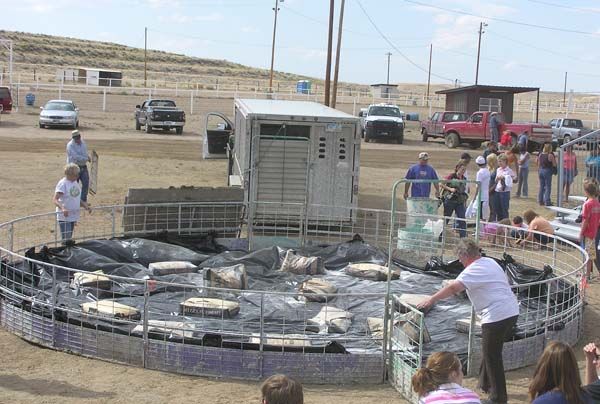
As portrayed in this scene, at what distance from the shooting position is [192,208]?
14289 mm

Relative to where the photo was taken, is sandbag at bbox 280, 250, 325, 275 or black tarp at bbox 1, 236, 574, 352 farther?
sandbag at bbox 280, 250, 325, 275

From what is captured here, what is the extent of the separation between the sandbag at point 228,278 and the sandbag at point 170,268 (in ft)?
2.23

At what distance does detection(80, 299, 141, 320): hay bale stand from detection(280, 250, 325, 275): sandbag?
334 cm

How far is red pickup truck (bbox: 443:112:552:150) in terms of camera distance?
119 feet

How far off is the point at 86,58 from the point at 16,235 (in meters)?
106

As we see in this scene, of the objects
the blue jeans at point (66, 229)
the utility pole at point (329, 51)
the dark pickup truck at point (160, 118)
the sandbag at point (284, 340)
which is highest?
the utility pole at point (329, 51)

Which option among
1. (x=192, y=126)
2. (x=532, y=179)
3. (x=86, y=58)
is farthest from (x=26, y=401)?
(x=86, y=58)

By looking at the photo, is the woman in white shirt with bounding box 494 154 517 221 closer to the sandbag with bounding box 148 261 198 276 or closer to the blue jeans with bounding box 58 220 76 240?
the sandbag with bounding box 148 261 198 276

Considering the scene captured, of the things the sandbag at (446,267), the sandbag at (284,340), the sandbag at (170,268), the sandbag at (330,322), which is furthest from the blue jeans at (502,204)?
the sandbag at (284,340)

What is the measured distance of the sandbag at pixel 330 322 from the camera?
927 cm

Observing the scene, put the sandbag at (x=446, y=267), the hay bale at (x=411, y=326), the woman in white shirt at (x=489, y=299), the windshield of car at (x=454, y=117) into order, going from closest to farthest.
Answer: the woman in white shirt at (x=489, y=299) → the hay bale at (x=411, y=326) → the sandbag at (x=446, y=267) → the windshield of car at (x=454, y=117)

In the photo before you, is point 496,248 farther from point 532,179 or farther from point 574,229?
point 532,179

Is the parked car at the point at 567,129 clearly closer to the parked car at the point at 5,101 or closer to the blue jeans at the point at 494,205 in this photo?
the blue jeans at the point at 494,205

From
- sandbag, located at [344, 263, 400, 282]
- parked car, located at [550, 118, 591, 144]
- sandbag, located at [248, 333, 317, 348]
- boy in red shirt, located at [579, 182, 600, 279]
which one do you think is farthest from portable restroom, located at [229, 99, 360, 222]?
parked car, located at [550, 118, 591, 144]
